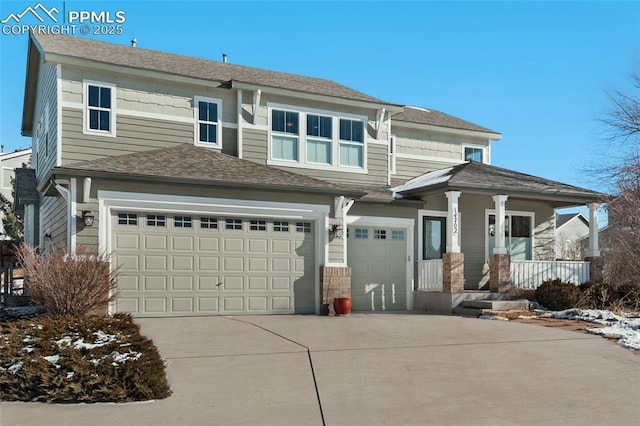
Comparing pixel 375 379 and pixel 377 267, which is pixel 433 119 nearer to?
pixel 377 267

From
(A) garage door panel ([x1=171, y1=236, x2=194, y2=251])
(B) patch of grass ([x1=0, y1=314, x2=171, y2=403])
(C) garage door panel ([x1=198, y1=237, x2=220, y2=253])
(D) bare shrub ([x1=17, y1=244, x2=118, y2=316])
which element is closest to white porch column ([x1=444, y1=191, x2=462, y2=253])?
(C) garage door panel ([x1=198, y1=237, x2=220, y2=253])

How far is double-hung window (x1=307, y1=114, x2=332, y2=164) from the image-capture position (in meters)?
17.6

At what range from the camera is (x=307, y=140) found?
17.5m

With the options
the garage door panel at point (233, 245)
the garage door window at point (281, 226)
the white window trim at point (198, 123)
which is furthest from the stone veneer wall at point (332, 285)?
the white window trim at point (198, 123)

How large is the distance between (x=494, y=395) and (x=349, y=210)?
9880 millimetres

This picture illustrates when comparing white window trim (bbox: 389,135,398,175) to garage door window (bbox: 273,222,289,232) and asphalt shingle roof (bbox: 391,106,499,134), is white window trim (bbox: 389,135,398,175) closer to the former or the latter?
asphalt shingle roof (bbox: 391,106,499,134)

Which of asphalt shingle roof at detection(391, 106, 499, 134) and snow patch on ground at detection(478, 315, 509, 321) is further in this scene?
asphalt shingle roof at detection(391, 106, 499, 134)

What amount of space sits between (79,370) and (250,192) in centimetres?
827

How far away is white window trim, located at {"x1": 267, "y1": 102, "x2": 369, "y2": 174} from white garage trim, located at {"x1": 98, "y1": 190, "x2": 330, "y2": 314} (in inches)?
80.1

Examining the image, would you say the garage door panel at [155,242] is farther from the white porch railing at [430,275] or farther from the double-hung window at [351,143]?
the white porch railing at [430,275]

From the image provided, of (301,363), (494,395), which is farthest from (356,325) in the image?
(494,395)

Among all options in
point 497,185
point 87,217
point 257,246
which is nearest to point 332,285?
point 257,246

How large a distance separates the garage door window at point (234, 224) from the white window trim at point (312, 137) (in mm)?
2655

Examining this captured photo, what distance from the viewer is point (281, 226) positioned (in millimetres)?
15508
